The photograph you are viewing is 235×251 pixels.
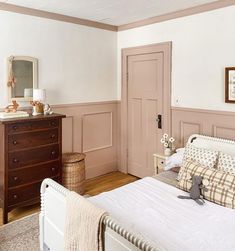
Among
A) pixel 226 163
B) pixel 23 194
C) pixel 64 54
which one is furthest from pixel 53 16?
pixel 226 163

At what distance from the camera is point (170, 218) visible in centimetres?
195

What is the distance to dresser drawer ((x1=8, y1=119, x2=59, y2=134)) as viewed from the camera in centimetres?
292

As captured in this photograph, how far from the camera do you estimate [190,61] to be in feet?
11.5

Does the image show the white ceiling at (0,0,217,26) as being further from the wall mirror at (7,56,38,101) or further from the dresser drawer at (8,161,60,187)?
the dresser drawer at (8,161,60,187)

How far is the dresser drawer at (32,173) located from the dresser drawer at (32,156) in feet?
0.22

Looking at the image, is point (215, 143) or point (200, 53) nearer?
point (215, 143)

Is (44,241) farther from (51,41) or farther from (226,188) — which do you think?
(51,41)

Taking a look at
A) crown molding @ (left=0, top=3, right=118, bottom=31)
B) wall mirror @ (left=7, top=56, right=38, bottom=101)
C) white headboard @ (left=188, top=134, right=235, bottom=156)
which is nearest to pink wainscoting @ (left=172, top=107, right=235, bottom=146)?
white headboard @ (left=188, top=134, right=235, bottom=156)

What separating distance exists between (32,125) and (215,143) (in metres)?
2.11

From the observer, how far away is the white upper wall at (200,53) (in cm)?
313

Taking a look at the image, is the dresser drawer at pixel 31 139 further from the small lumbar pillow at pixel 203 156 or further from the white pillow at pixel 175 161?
the small lumbar pillow at pixel 203 156

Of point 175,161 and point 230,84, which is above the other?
point 230,84

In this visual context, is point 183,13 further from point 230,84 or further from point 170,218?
point 170,218

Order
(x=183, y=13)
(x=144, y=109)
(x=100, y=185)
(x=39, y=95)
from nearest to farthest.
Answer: (x=39, y=95) → (x=183, y=13) → (x=100, y=185) → (x=144, y=109)
